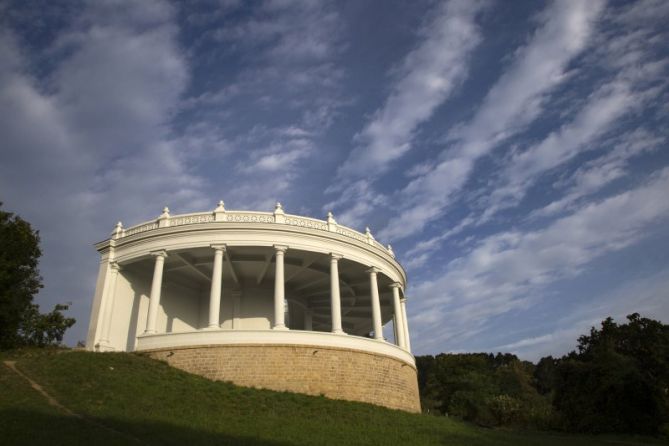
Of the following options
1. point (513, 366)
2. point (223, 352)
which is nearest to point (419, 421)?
point (223, 352)

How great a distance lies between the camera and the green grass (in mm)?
14461

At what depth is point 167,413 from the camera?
57.1 ft

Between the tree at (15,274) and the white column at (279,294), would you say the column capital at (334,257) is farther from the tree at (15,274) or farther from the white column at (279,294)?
the tree at (15,274)

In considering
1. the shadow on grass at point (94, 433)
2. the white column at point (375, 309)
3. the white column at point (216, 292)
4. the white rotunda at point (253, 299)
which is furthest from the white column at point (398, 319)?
the shadow on grass at point (94, 433)

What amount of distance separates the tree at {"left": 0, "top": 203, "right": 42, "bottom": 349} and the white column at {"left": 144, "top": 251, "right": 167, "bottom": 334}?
643 centimetres

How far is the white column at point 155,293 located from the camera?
27.5m

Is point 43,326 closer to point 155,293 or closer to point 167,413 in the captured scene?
point 155,293

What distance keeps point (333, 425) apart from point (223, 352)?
8.97 meters

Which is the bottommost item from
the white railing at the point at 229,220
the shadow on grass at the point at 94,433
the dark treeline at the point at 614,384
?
the shadow on grass at the point at 94,433

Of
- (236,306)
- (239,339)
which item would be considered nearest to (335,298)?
(239,339)

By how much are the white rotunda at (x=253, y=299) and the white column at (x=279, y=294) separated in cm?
6

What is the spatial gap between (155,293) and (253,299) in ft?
29.6

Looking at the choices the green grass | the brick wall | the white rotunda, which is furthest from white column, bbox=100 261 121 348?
the brick wall

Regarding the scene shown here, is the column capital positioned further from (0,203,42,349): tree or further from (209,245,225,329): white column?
(0,203,42,349): tree
